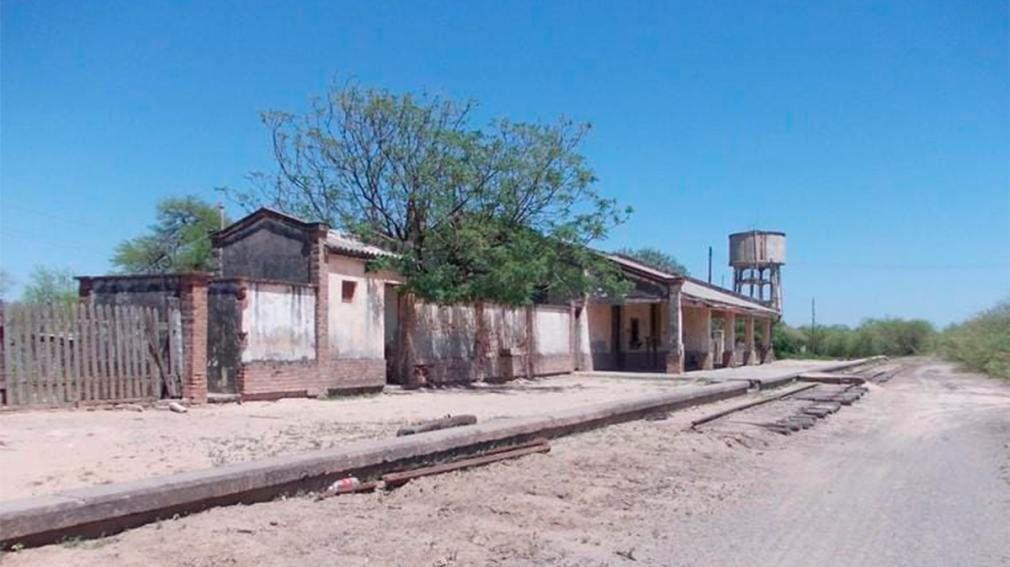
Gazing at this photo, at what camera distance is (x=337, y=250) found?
20.0 metres

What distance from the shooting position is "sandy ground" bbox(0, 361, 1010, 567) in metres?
6.39

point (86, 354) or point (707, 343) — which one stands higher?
point (86, 354)

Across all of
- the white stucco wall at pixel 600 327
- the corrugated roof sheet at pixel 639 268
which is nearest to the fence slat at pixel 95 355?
the corrugated roof sheet at pixel 639 268

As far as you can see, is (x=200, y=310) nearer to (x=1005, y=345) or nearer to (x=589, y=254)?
(x=589, y=254)

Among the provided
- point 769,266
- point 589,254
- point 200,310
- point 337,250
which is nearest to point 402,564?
point 200,310

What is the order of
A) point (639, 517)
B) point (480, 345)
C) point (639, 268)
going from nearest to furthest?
1. point (639, 517)
2. point (480, 345)
3. point (639, 268)

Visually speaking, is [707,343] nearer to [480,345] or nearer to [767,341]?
[767,341]

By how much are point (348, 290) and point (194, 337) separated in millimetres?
5057

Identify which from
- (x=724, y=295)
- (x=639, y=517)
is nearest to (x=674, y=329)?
(x=724, y=295)

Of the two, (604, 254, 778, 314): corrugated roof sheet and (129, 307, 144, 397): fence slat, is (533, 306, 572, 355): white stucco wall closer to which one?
(604, 254, 778, 314): corrugated roof sheet

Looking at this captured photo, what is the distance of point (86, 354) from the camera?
14.6 m

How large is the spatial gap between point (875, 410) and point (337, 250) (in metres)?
11.9

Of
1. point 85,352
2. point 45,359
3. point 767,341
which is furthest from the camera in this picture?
point 767,341

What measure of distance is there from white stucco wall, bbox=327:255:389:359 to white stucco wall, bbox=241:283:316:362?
2.64 ft
